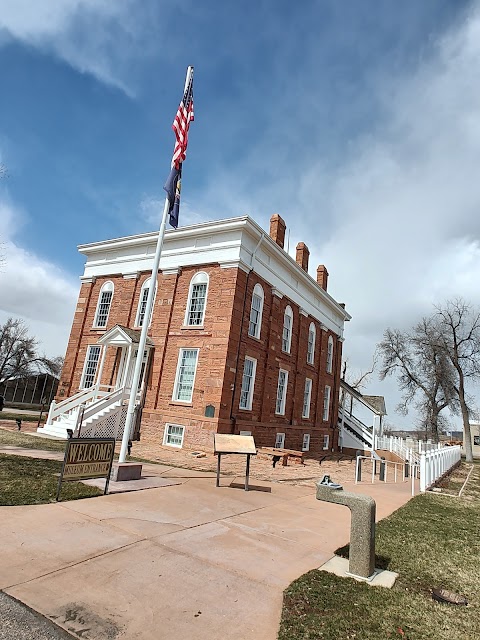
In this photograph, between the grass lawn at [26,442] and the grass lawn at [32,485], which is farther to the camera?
the grass lawn at [26,442]

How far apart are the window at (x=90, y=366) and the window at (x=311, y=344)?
13.4m

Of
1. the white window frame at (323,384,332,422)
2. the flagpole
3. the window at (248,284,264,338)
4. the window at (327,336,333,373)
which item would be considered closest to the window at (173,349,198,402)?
the window at (248,284,264,338)

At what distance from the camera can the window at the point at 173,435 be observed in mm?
18453

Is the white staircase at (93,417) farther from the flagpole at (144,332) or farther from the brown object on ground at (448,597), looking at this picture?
the brown object on ground at (448,597)

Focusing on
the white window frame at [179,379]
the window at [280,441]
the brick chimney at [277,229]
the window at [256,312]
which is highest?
the brick chimney at [277,229]

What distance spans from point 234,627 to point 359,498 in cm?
219

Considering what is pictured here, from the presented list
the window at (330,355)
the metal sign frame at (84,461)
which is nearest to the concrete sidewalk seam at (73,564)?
the metal sign frame at (84,461)

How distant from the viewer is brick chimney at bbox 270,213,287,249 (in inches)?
950

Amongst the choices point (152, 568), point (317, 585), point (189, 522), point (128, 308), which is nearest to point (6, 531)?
point (152, 568)

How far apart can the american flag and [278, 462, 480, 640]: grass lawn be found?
10.1 metres

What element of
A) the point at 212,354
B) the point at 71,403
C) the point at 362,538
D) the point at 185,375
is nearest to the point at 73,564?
the point at 362,538

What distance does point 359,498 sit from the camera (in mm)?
4977

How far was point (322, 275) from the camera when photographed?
3091cm

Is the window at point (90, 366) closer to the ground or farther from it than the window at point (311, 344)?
closer to the ground
